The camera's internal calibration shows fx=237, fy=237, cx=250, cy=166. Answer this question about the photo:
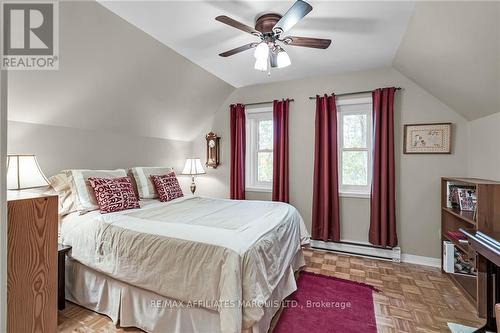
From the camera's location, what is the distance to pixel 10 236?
3.14ft

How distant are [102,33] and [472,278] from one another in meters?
4.30

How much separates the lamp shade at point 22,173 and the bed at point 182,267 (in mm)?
467

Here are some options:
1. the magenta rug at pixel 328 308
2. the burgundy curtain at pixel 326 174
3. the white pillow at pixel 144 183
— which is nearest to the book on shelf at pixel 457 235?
the magenta rug at pixel 328 308

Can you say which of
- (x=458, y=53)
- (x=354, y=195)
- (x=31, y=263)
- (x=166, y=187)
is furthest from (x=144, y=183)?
(x=458, y=53)

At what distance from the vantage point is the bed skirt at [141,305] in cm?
157

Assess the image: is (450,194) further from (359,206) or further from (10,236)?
(10,236)

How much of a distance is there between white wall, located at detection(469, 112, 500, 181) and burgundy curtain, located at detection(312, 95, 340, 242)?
1.46 m

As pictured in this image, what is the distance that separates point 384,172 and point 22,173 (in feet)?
12.0

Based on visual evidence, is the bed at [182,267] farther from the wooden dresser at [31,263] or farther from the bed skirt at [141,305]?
the wooden dresser at [31,263]

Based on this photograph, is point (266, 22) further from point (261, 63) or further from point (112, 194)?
point (112, 194)

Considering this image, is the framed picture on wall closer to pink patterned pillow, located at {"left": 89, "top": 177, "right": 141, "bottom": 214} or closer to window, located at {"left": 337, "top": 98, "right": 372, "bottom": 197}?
window, located at {"left": 337, "top": 98, "right": 372, "bottom": 197}

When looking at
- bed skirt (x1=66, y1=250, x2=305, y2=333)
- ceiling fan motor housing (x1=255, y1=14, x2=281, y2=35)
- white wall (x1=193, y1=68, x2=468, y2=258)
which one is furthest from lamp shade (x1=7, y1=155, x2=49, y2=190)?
white wall (x1=193, y1=68, x2=468, y2=258)

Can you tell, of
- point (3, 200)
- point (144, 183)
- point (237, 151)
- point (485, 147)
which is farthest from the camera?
point (237, 151)

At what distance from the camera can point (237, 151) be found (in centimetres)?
388
